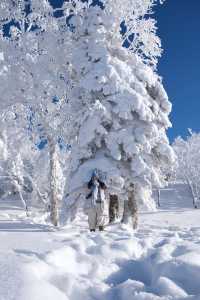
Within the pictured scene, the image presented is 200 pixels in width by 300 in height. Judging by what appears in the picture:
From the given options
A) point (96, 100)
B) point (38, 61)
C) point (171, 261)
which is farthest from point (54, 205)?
point (171, 261)

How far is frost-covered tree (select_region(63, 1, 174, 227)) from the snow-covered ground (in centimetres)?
943

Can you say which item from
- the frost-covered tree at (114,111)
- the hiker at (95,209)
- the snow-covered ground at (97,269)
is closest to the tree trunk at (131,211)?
Result: the frost-covered tree at (114,111)

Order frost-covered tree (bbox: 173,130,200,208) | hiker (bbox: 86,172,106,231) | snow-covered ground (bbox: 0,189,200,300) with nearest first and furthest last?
snow-covered ground (bbox: 0,189,200,300)
hiker (bbox: 86,172,106,231)
frost-covered tree (bbox: 173,130,200,208)

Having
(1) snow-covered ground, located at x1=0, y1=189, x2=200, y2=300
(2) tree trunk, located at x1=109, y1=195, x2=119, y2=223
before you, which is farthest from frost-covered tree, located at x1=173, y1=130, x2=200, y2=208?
(1) snow-covered ground, located at x1=0, y1=189, x2=200, y2=300

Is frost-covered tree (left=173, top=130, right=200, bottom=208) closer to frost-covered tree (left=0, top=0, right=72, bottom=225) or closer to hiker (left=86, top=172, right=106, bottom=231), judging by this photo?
frost-covered tree (left=0, top=0, right=72, bottom=225)

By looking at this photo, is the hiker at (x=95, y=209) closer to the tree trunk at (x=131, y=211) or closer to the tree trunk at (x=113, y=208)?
the tree trunk at (x=131, y=211)

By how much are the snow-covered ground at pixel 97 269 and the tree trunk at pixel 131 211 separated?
9.38 meters

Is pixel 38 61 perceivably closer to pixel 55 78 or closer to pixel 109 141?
pixel 55 78

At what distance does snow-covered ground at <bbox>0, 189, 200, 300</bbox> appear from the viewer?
6113 mm

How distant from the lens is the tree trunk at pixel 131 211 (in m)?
19.4

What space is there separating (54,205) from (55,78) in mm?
5716

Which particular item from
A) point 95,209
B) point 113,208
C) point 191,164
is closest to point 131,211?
point 113,208

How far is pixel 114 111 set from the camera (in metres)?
19.5

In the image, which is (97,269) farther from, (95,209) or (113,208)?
(113,208)
